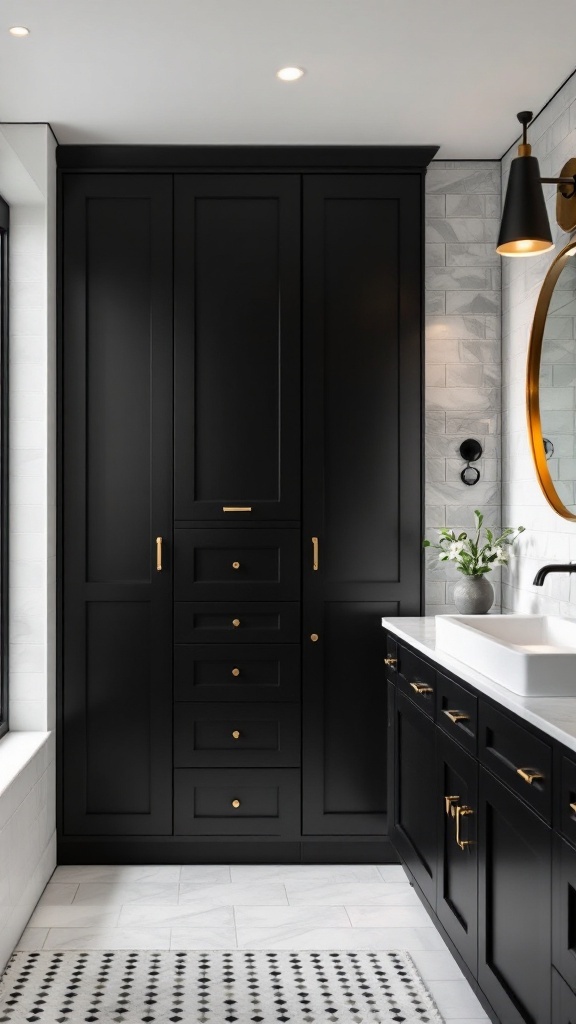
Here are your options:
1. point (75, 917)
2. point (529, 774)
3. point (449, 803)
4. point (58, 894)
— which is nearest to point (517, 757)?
point (529, 774)

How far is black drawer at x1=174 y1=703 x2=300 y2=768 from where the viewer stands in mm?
3488

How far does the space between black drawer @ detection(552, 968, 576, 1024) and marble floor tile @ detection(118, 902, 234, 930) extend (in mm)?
1508

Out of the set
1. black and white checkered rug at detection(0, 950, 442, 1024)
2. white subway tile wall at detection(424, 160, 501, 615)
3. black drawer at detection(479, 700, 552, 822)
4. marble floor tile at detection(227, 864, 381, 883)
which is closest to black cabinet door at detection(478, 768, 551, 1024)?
black drawer at detection(479, 700, 552, 822)

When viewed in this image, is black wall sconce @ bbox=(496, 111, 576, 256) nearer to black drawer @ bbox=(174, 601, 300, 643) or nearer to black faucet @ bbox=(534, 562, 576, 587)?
black faucet @ bbox=(534, 562, 576, 587)

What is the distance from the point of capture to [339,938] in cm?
291

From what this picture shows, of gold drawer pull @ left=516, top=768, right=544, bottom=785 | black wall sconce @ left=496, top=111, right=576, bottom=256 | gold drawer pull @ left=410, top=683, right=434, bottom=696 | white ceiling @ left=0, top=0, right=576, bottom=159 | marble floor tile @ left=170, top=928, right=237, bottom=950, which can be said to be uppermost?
white ceiling @ left=0, top=0, right=576, bottom=159

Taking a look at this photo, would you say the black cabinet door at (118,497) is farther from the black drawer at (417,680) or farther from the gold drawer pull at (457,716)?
the gold drawer pull at (457,716)

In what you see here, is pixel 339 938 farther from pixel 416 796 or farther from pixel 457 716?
pixel 457 716

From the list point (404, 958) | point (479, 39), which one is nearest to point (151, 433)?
point (479, 39)

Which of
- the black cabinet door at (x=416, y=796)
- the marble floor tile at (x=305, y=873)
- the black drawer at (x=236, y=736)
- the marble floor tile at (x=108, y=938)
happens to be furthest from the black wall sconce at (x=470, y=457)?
the marble floor tile at (x=108, y=938)

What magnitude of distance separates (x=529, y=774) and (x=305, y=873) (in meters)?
1.84

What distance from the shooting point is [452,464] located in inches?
143

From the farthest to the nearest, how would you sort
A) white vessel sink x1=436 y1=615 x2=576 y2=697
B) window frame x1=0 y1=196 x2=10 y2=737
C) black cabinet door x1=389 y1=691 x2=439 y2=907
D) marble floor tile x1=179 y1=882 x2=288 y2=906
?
1. window frame x1=0 y1=196 x2=10 y2=737
2. marble floor tile x1=179 y1=882 x2=288 y2=906
3. black cabinet door x1=389 y1=691 x2=439 y2=907
4. white vessel sink x1=436 y1=615 x2=576 y2=697

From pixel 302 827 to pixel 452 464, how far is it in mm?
1507
